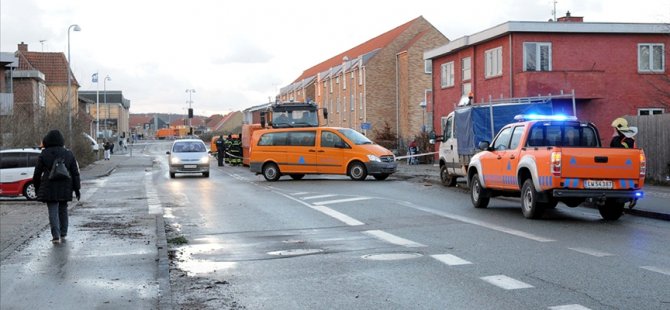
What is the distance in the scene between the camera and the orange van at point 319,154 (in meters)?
27.9

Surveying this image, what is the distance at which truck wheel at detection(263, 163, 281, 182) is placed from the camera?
28.8 meters

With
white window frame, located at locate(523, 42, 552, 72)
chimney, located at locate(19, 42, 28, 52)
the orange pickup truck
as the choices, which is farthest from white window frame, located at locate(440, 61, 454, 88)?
→ chimney, located at locate(19, 42, 28, 52)

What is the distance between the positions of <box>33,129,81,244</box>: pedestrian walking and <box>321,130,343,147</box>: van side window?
16.5m

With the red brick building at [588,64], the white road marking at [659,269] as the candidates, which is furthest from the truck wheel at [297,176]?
the white road marking at [659,269]

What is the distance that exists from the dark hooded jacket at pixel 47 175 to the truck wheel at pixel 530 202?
7.77m

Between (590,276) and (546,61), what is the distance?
2715cm

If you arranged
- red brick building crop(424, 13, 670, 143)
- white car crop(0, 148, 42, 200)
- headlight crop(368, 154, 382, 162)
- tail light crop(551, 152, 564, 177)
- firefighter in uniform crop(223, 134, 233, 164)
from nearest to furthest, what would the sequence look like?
tail light crop(551, 152, 564, 177) < white car crop(0, 148, 42, 200) < headlight crop(368, 154, 382, 162) < red brick building crop(424, 13, 670, 143) < firefighter in uniform crop(223, 134, 233, 164)

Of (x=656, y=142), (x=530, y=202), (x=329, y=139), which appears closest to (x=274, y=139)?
(x=329, y=139)

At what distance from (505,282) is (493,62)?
95.9ft

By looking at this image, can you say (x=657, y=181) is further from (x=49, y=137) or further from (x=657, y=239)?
(x=49, y=137)

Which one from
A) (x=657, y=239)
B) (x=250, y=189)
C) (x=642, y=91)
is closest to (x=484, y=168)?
(x=657, y=239)

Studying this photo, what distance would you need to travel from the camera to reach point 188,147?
114 ft

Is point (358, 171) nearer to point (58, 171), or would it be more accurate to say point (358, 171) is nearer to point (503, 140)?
point (503, 140)

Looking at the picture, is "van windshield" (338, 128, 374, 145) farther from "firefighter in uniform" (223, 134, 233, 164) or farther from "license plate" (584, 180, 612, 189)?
"firefighter in uniform" (223, 134, 233, 164)
